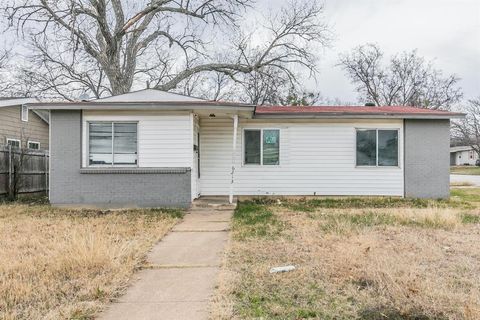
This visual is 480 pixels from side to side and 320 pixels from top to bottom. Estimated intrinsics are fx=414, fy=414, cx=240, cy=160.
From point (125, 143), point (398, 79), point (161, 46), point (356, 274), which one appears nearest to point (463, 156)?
point (398, 79)

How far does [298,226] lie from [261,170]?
5351 mm

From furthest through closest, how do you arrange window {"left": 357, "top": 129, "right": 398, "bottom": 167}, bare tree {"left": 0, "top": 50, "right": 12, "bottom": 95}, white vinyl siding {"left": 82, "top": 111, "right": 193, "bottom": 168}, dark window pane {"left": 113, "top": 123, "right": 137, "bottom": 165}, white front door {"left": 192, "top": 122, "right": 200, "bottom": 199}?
bare tree {"left": 0, "top": 50, "right": 12, "bottom": 95}, window {"left": 357, "top": 129, "right": 398, "bottom": 167}, white front door {"left": 192, "top": 122, "right": 200, "bottom": 199}, dark window pane {"left": 113, "top": 123, "right": 137, "bottom": 165}, white vinyl siding {"left": 82, "top": 111, "right": 193, "bottom": 168}

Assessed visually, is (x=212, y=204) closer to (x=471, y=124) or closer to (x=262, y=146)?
(x=262, y=146)

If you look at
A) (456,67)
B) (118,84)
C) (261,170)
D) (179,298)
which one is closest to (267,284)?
(179,298)

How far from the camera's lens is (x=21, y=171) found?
1445cm

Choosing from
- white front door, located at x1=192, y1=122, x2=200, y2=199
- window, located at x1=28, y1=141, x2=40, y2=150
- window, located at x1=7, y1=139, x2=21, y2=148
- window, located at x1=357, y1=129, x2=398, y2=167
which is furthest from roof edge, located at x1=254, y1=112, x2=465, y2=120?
window, located at x1=28, y1=141, x2=40, y2=150

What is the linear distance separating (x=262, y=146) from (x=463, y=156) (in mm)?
70131

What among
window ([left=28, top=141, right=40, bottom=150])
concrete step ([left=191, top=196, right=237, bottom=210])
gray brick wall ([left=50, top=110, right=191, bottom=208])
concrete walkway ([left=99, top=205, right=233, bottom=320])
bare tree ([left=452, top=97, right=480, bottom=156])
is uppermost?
bare tree ([left=452, top=97, right=480, bottom=156])

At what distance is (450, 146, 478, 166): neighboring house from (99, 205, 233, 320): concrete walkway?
7130 cm

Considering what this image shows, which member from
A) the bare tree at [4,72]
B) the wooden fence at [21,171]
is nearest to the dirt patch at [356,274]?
the wooden fence at [21,171]

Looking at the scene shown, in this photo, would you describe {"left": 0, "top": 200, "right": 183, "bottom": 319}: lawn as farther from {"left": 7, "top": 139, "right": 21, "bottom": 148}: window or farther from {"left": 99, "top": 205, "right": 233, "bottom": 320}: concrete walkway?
{"left": 7, "top": 139, "right": 21, "bottom": 148}: window

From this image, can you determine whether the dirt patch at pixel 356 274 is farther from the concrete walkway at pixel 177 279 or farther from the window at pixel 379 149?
the window at pixel 379 149

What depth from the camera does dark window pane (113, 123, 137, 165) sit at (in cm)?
1151

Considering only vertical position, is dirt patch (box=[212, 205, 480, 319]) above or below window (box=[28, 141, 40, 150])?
below
